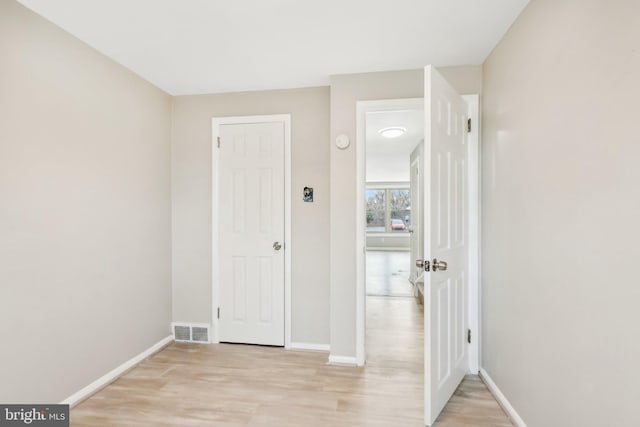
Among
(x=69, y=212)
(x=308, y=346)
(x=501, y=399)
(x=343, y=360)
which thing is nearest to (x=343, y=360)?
(x=343, y=360)

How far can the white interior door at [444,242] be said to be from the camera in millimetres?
1862

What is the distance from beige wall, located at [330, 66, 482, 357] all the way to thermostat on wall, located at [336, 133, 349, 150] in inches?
1.3

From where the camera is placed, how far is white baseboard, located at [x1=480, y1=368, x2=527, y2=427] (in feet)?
6.14

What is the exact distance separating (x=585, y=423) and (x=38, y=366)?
9.31 feet

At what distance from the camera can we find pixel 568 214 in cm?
143

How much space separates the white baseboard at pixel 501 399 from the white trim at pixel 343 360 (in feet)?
3.22

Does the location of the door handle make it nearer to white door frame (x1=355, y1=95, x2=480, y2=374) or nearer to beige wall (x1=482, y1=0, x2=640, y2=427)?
beige wall (x1=482, y1=0, x2=640, y2=427)

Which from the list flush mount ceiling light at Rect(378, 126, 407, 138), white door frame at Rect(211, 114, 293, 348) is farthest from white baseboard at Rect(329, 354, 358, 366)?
flush mount ceiling light at Rect(378, 126, 407, 138)

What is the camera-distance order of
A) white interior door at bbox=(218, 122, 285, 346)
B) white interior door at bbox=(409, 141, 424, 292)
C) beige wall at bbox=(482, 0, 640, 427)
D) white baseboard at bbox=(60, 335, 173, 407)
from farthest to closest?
1. white interior door at bbox=(409, 141, 424, 292)
2. white interior door at bbox=(218, 122, 285, 346)
3. white baseboard at bbox=(60, 335, 173, 407)
4. beige wall at bbox=(482, 0, 640, 427)

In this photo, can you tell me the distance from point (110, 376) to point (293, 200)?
2007mm

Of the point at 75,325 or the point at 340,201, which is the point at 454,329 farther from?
the point at 75,325

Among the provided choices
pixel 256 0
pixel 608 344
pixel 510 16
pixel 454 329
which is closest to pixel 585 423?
pixel 608 344

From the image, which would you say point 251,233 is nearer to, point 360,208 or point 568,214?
point 360,208

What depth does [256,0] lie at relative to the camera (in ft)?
5.74
